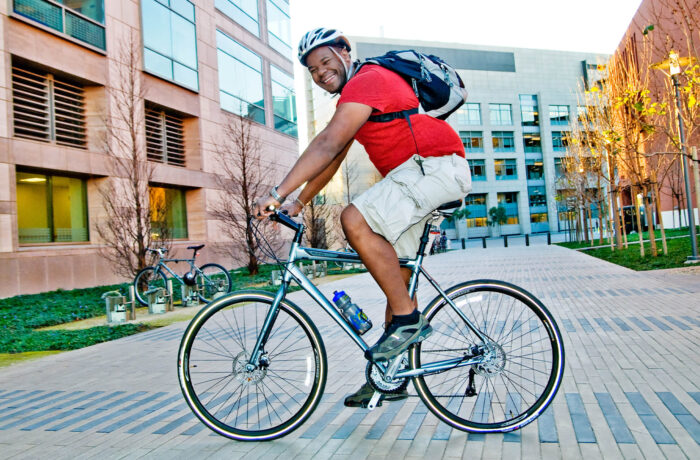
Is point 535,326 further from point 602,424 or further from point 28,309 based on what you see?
point 28,309

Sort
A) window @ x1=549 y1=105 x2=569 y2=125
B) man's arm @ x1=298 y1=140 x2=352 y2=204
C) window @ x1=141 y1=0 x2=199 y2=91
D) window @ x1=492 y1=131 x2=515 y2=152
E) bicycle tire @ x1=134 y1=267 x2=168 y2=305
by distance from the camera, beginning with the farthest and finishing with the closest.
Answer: window @ x1=549 y1=105 x2=569 y2=125 → window @ x1=492 y1=131 x2=515 y2=152 → window @ x1=141 y1=0 x2=199 y2=91 → bicycle tire @ x1=134 y1=267 x2=168 y2=305 → man's arm @ x1=298 y1=140 x2=352 y2=204

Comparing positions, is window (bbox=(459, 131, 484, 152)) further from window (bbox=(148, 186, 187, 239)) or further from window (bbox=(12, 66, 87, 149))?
window (bbox=(12, 66, 87, 149))

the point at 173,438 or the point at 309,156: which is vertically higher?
the point at 309,156

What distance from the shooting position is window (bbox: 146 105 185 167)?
1819cm

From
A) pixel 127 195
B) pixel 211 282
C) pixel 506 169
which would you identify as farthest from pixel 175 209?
pixel 506 169

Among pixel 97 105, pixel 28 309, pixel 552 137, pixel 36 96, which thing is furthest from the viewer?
pixel 552 137

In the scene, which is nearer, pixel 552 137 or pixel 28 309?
pixel 28 309

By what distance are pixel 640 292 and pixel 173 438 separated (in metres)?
7.41

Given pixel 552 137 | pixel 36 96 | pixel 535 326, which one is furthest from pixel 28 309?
pixel 552 137

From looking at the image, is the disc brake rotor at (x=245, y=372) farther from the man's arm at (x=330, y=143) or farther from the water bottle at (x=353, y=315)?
the man's arm at (x=330, y=143)

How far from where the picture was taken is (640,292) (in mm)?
8273

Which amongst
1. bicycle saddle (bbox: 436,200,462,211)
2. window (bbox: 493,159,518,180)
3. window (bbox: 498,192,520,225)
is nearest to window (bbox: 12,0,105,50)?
bicycle saddle (bbox: 436,200,462,211)

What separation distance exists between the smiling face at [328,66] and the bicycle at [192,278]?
328 inches

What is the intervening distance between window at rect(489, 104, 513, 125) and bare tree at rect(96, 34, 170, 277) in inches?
2540
